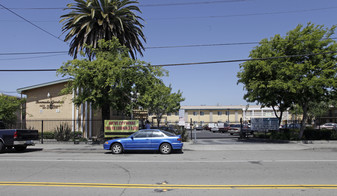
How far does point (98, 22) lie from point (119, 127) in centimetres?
829

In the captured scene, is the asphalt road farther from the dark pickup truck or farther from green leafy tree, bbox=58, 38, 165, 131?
green leafy tree, bbox=58, 38, 165, 131

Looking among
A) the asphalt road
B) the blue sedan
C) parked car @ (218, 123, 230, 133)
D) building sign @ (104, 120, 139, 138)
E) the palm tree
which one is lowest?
parked car @ (218, 123, 230, 133)

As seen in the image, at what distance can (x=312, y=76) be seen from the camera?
1702 cm

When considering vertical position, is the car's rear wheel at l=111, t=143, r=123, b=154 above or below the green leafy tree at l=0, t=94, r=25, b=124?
below

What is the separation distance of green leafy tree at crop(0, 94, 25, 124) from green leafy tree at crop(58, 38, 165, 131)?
22.2 feet

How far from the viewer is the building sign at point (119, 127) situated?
697 inches

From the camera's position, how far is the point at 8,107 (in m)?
20.7

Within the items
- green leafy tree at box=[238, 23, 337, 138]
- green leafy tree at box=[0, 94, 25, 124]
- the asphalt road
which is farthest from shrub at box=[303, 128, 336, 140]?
green leafy tree at box=[0, 94, 25, 124]

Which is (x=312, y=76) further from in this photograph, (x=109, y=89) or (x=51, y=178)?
(x=51, y=178)

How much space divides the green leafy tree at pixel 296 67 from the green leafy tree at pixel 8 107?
61.8 ft

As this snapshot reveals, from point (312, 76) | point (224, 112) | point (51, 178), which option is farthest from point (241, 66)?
point (224, 112)

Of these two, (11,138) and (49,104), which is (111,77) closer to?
(11,138)

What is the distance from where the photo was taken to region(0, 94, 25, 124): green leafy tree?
2060 centimetres

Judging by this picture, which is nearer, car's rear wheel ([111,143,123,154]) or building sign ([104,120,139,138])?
car's rear wheel ([111,143,123,154])
